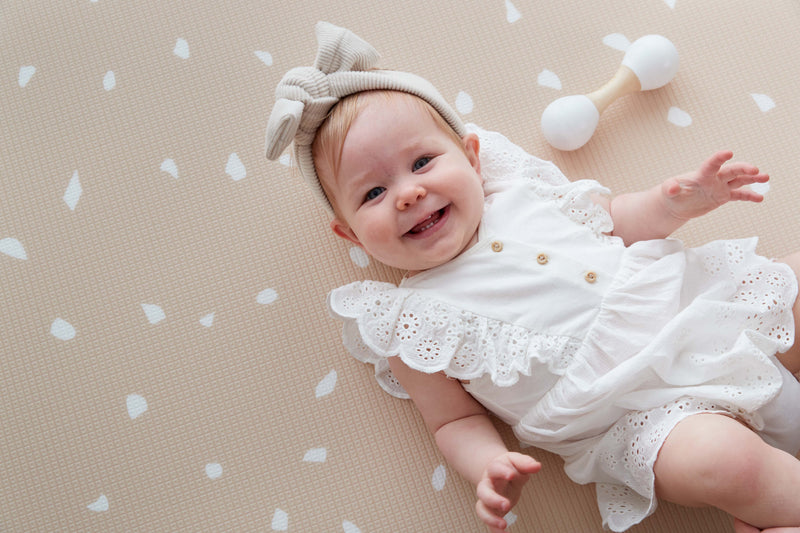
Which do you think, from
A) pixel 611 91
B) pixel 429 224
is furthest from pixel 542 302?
pixel 611 91

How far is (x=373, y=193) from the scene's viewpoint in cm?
98

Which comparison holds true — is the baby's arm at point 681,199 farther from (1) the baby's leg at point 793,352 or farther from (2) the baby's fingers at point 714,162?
(1) the baby's leg at point 793,352

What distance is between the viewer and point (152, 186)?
1.22 metres

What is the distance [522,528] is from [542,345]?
35 centimetres

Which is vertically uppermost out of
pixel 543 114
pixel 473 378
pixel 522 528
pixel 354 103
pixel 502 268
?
pixel 354 103

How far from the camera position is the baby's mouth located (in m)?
0.98

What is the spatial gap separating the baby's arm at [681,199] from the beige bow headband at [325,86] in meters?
0.35

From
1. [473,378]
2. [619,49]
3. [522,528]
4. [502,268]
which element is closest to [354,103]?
[502,268]

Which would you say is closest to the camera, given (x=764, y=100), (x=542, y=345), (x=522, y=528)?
(x=542, y=345)

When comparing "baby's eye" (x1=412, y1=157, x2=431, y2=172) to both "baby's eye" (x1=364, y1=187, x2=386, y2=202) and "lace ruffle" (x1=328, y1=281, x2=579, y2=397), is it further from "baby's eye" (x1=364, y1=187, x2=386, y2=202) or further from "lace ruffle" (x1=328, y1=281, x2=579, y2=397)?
"lace ruffle" (x1=328, y1=281, x2=579, y2=397)

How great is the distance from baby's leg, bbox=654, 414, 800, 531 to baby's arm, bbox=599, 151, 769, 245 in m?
0.31

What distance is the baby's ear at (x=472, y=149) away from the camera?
104 cm

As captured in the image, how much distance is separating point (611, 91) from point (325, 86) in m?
0.53

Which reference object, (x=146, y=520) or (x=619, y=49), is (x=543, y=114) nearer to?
(x=619, y=49)
